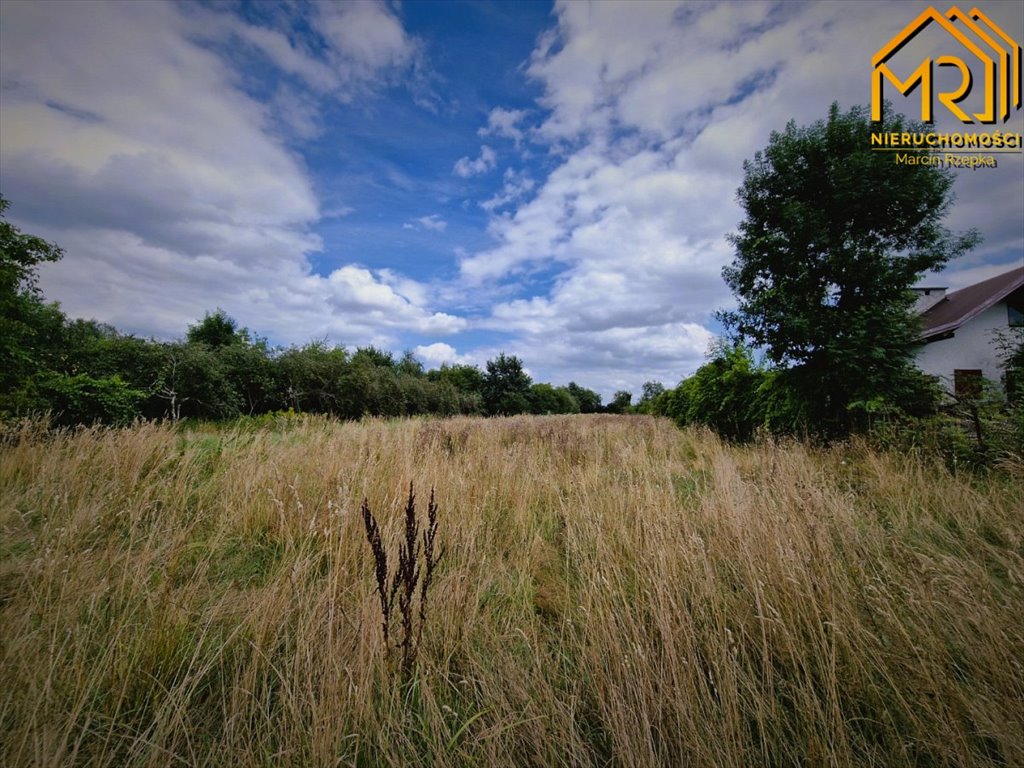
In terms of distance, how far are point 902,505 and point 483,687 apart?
200 inches

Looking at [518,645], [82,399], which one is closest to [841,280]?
[518,645]

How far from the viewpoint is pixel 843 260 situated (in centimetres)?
804

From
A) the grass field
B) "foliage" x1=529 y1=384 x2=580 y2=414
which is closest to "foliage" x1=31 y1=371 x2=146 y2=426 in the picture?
the grass field

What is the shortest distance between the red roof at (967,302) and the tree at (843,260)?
10512 millimetres

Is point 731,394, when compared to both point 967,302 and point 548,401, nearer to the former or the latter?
point 967,302

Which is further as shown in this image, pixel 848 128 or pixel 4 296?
pixel 4 296

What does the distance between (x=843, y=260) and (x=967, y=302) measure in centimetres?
2014

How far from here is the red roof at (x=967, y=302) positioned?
17.0 metres

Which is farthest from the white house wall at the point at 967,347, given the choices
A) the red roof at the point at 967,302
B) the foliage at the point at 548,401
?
the foliage at the point at 548,401

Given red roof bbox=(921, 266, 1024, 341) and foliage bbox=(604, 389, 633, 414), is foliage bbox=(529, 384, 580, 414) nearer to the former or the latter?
foliage bbox=(604, 389, 633, 414)

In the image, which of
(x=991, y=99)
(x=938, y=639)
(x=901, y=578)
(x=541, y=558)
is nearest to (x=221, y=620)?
(x=541, y=558)

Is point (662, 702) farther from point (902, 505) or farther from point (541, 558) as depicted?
point (902, 505)

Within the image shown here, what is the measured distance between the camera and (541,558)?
304 cm

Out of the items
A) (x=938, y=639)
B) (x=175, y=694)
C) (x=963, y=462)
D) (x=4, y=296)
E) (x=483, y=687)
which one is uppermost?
(x=4, y=296)
